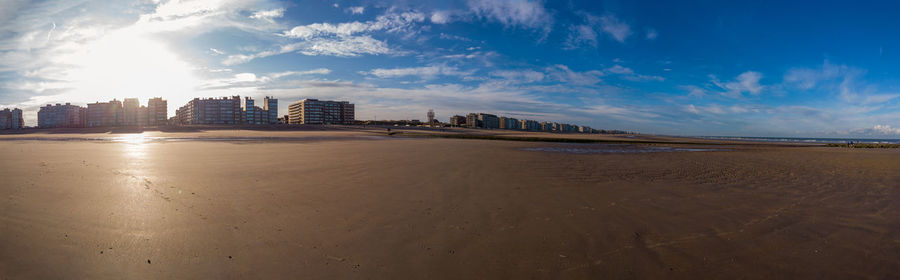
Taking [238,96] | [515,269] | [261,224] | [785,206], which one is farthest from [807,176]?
[238,96]

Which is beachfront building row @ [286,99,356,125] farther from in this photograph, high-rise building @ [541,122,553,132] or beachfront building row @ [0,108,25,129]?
high-rise building @ [541,122,553,132]

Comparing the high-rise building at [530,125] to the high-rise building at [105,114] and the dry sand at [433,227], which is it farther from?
the dry sand at [433,227]

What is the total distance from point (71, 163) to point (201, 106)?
12254cm

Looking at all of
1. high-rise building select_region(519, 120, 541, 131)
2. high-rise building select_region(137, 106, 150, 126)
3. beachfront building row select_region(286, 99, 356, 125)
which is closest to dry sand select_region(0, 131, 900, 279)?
beachfront building row select_region(286, 99, 356, 125)

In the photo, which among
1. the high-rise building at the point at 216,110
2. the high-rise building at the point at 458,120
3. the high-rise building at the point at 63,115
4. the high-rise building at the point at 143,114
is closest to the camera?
the high-rise building at the point at 143,114

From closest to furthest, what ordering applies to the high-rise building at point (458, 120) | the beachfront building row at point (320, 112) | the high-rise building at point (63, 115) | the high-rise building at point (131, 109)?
the high-rise building at point (131, 109) < the high-rise building at point (63, 115) < the beachfront building row at point (320, 112) < the high-rise building at point (458, 120)

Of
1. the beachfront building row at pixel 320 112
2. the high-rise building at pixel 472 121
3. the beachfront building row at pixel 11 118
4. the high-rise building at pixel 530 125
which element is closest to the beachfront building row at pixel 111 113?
the beachfront building row at pixel 11 118

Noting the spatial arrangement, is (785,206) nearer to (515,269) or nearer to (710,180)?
(710,180)

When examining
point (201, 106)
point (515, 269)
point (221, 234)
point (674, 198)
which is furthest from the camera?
point (201, 106)

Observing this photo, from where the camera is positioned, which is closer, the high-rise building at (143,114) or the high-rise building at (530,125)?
the high-rise building at (143,114)

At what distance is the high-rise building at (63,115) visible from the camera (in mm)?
111688

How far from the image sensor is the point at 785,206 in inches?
234

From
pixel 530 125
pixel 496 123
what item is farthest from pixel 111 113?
pixel 530 125

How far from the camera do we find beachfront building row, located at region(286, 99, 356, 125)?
12088 centimetres
